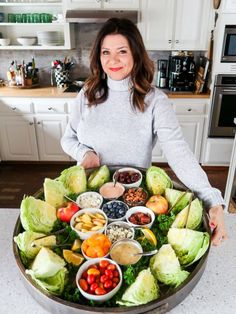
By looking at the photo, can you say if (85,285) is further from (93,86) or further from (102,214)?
(93,86)

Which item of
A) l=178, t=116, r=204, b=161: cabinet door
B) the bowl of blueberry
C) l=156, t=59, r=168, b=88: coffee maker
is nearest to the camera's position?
the bowl of blueberry

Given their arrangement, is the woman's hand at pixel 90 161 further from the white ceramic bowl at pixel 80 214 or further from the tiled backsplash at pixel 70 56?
the tiled backsplash at pixel 70 56

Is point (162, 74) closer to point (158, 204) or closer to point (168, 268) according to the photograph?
point (158, 204)

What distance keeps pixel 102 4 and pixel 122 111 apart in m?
2.17

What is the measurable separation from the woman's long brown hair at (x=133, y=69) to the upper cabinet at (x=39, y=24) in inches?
79.5

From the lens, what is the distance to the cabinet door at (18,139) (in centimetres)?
338

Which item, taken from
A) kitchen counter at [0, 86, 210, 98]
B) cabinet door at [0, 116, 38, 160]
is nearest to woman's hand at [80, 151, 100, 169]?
kitchen counter at [0, 86, 210, 98]

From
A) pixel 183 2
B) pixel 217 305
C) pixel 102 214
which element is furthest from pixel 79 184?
pixel 183 2

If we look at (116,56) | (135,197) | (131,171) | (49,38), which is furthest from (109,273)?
(49,38)

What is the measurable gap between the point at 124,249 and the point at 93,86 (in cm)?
88

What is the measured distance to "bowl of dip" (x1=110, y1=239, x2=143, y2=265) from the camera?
0.90 metres

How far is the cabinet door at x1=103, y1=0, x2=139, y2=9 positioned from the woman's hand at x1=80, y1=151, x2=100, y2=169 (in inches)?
90.1

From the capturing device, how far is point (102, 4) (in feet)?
10.1

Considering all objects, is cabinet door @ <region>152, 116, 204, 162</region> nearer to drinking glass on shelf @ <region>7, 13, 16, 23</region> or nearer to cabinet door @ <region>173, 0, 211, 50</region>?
cabinet door @ <region>173, 0, 211, 50</region>
